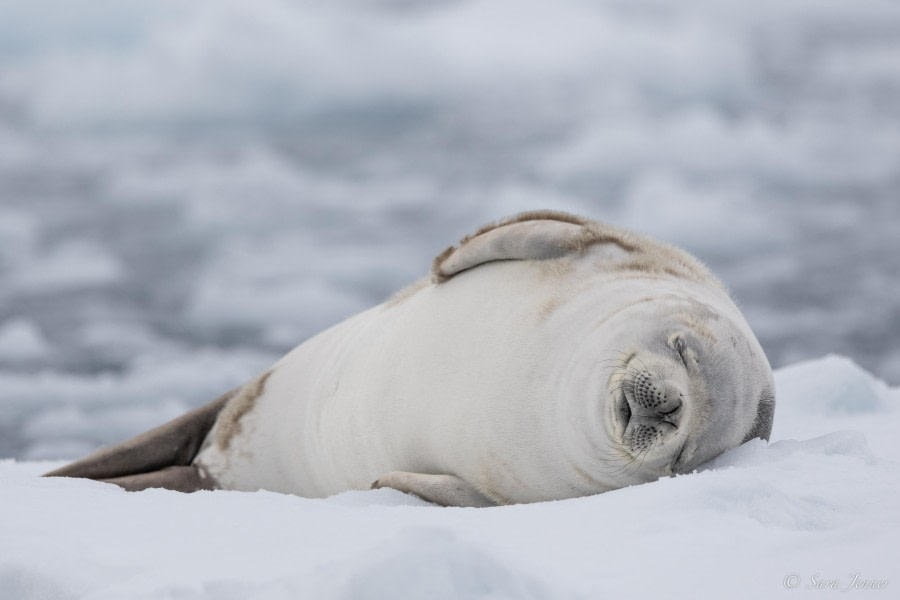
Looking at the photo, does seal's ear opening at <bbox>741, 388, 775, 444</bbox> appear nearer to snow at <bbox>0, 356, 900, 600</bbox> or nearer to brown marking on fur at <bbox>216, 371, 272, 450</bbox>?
snow at <bbox>0, 356, 900, 600</bbox>

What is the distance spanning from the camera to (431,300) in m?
5.07

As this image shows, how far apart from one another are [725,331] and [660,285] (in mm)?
353

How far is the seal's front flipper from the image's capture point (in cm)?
441

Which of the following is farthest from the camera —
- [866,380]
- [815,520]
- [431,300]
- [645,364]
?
[866,380]

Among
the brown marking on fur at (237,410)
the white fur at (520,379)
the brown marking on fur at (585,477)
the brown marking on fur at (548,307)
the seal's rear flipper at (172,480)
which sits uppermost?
the brown marking on fur at (548,307)

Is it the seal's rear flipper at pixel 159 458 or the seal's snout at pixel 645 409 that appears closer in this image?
the seal's snout at pixel 645 409

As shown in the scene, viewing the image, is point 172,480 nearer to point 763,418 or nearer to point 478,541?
point 763,418

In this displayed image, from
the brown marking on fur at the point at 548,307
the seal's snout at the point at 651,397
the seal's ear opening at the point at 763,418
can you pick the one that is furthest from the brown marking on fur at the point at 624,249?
the seal's snout at the point at 651,397

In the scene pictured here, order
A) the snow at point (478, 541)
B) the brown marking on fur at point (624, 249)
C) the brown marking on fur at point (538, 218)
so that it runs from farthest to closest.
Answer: the brown marking on fur at point (538, 218) < the brown marking on fur at point (624, 249) < the snow at point (478, 541)

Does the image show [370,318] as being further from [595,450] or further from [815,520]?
[815,520]

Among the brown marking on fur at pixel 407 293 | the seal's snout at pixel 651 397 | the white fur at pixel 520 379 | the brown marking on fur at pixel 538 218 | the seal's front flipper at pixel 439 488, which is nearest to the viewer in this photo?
the seal's snout at pixel 651 397

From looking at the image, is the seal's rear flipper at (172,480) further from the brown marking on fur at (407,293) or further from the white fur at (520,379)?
the brown marking on fur at (407,293)

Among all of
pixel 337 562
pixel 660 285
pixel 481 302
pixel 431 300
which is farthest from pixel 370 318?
pixel 337 562

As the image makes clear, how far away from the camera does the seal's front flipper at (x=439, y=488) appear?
4414 millimetres
